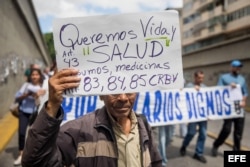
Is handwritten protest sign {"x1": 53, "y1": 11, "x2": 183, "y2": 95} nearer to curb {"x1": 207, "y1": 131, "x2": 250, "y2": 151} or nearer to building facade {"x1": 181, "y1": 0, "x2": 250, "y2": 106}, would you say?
curb {"x1": 207, "y1": 131, "x2": 250, "y2": 151}

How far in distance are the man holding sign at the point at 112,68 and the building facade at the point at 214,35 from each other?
1434 centimetres

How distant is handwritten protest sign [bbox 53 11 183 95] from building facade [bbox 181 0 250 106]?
14.3 metres

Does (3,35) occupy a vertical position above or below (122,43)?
above

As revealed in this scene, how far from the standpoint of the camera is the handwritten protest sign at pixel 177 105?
634cm

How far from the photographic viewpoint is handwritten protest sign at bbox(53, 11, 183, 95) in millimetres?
1936

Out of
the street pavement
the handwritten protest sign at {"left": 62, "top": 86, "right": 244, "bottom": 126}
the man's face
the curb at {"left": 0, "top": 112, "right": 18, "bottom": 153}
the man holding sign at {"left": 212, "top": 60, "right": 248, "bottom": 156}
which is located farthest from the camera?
the curb at {"left": 0, "top": 112, "right": 18, "bottom": 153}

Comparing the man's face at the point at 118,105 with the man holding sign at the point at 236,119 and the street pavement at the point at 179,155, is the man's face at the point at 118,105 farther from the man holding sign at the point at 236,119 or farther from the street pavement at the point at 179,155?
the man holding sign at the point at 236,119

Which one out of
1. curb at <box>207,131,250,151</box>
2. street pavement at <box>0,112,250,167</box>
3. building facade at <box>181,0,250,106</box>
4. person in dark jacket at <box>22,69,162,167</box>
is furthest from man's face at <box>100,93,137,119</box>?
building facade at <box>181,0,250,106</box>

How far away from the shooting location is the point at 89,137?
1.99 meters

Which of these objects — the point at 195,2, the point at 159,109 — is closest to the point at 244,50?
the point at 159,109

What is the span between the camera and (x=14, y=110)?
6477mm

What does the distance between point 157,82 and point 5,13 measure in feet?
37.9

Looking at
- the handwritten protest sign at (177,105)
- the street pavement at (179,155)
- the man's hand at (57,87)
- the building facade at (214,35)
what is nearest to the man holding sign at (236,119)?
the handwritten protest sign at (177,105)

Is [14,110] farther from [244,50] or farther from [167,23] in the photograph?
[244,50]
